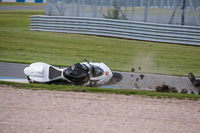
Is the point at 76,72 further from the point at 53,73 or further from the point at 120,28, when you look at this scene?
the point at 120,28

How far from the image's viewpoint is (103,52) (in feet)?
42.9

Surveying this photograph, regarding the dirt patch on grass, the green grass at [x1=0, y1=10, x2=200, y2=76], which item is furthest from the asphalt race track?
the dirt patch on grass

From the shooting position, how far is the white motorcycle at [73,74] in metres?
7.96

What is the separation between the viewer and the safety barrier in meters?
14.5

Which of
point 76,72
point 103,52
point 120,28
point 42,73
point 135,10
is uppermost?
point 135,10

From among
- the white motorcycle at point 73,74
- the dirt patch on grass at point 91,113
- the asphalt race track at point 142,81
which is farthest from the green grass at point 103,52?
the dirt patch on grass at point 91,113

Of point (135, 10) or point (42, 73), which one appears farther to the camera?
point (135, 10)

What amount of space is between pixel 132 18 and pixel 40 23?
6513 millimetres

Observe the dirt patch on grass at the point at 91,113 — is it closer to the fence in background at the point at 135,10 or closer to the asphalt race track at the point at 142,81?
the asphalt race track at the point at 142,81

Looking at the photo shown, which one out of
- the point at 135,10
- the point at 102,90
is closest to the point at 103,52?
the point at 135,10

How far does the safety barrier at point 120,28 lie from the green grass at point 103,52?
46cm

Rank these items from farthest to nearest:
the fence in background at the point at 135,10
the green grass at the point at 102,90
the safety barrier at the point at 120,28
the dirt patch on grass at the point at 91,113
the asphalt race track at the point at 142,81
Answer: the fence in background at the point at 135,10 → the safety barrier at the point at 120,28 → the asphalt race track at the point at 142,81 → the green grass at the point at 102,90 → the dirt patch on grass at the point at 91,113

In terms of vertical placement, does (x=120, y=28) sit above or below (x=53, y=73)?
above

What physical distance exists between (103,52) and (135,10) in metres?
4.82
